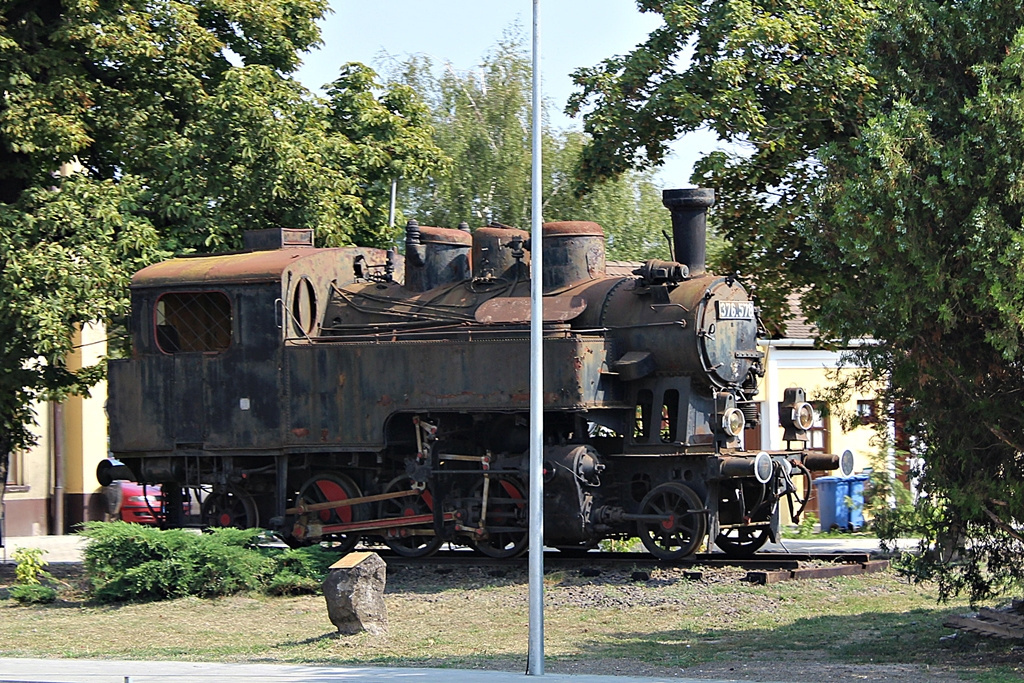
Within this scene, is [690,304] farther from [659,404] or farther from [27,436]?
[27,436]

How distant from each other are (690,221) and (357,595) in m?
6.37

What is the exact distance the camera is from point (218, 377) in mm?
17969

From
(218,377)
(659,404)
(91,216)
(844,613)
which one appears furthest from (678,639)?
(91,216)

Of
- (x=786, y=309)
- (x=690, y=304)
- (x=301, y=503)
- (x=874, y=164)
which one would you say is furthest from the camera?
(x=786, y=309)

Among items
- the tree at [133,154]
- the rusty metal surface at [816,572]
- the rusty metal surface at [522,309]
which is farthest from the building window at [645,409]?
the tree at [133,154]

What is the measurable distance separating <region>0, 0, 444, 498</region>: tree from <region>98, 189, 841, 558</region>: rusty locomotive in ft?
2.67

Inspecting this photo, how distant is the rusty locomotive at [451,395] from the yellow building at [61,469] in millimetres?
7583

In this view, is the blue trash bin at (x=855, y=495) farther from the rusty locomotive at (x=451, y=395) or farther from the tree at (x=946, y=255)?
the tree at (x=946, y=255)

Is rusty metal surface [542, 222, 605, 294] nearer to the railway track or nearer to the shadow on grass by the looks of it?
the railway track

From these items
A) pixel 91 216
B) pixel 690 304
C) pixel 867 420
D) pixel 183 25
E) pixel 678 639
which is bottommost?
pixel 678 639

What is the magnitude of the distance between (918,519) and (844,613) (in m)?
1.90

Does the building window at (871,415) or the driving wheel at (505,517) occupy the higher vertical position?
the building window at (871,415)

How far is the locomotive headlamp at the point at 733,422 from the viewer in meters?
16.1

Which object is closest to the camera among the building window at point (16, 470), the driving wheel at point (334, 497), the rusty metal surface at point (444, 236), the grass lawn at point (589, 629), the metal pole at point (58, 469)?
the grass lawn at point (589, 629)
